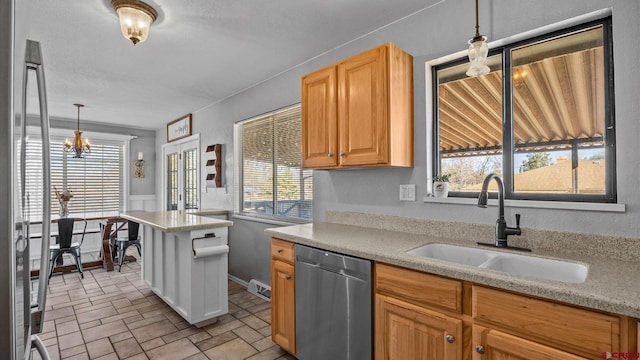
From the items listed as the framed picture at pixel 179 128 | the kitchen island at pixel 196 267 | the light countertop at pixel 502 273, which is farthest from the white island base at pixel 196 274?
the framed picture at pixel 179 128

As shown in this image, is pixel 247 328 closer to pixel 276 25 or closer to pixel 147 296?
pixel 147 296

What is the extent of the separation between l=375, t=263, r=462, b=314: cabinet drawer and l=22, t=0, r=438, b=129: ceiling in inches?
68.3

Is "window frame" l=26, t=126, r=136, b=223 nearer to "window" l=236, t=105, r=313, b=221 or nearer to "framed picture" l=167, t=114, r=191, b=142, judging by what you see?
"framed picture" l=167, t=114, r=191, b=142

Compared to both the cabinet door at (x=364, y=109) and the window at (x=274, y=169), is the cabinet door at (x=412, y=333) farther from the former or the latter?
the window at (x=274, y=169)

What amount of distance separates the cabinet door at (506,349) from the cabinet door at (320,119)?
1.41 meters

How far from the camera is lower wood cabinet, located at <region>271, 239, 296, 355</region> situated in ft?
6.99

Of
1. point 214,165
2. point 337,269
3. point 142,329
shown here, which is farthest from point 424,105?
point 214,165

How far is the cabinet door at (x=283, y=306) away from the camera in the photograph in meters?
2.13

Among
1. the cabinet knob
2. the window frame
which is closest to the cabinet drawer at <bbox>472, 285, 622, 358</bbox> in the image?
the cabinet knob

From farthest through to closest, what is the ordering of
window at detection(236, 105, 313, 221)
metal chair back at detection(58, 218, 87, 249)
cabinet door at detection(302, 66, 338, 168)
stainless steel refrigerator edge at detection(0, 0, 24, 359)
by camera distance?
1. metal chair back at detection(58, 218, 87, 249)
2. window at detection(236, 105, 313, 221)
3. cabinet door at detection(302, 66, 338, 168)
4. stainless steel refrigerator edge at detection(0, 0, 24, 359)

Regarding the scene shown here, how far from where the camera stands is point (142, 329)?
271 cm

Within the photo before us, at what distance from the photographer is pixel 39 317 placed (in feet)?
3.48

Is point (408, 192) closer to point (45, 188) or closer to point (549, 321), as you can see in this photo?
point (549, 321)

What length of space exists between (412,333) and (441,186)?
0.95m
